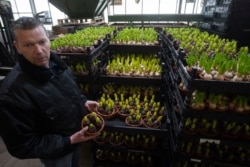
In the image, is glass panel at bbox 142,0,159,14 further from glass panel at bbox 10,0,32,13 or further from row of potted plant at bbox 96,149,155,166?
row of potted plant at bbox 96,149,155,166

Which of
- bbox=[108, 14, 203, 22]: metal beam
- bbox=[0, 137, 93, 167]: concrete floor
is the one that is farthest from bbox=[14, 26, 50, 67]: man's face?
bbox=[108, 14, 203, 22]: metal beam

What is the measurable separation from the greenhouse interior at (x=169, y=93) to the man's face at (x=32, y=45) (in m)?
0.27

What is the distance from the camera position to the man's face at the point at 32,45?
3.37 ft

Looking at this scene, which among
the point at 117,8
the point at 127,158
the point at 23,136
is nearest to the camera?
the point at 23,136

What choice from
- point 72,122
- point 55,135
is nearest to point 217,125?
point 72,122

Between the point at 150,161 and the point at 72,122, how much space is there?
1.27 m

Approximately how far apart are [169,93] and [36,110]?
1.77m

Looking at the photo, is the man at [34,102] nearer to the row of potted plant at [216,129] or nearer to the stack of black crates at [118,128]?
the stack of black crates at [118,128]

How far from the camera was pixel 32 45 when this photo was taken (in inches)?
41.2

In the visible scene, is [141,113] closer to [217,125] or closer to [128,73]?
[128,73]

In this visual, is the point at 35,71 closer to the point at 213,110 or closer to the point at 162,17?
the point at 213,110

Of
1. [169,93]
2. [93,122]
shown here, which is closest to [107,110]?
[93,122]

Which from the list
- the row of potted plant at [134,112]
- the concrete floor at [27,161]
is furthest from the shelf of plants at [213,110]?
the concrete floor at [27,161]

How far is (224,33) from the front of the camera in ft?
8.07
